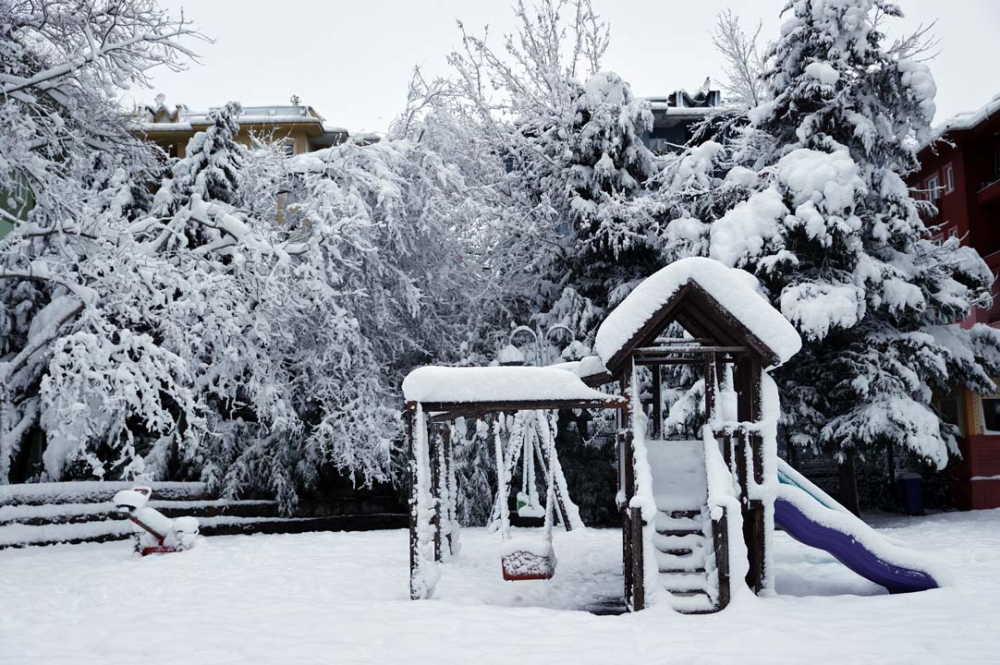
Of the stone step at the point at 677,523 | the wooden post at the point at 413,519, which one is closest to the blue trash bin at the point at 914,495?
the stone step at the point at 677,523

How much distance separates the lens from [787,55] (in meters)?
16.3

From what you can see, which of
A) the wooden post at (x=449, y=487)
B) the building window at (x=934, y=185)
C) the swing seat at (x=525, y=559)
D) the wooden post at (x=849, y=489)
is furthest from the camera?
the building window at (x=934, y=185)

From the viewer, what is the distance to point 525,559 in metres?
9.06

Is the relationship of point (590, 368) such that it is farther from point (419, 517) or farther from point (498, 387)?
point (419, 517)

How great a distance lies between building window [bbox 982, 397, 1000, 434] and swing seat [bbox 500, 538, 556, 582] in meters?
14.7

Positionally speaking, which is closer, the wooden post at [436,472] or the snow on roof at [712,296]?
the snow on roof at [712,296]

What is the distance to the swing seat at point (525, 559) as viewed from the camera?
9.02 m

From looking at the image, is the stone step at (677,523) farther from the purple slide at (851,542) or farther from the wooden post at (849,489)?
the wooden post at (849,489)

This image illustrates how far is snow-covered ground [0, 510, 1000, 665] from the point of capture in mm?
6496

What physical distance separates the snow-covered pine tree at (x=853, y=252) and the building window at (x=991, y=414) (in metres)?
3.03

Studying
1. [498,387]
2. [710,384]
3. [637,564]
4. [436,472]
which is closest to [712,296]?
[710,384]

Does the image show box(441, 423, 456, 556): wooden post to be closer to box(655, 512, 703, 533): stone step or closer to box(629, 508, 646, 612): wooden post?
box(655, 512, 703, 533): stone step

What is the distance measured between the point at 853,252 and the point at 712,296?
7.57 metres

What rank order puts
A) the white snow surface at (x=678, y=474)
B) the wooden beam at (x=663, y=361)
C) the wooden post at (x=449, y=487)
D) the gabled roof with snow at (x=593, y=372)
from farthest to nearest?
the wooden post at (x=449, y=487), the gabled roof with snow at (x=593, y=372), the wooden beam at (x=663, y=361), the white snow surface at (x=678, y=474)
